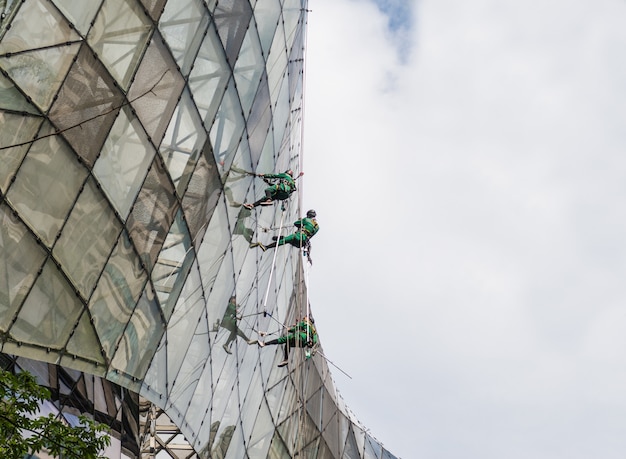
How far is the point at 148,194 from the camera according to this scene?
18344 mm

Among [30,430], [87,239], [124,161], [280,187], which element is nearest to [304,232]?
[280,187]

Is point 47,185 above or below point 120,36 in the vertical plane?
below

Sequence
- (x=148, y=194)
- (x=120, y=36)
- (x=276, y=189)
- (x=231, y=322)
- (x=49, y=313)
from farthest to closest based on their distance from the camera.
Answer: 1. (x=231, y=322)
2. (x=276, y=189)
3. (x=148, y=194)
4. (x=120, y=36)
5. (x=49, y=313)

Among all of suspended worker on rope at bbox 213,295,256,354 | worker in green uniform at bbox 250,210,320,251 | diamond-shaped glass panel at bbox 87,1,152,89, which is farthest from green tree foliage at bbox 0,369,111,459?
worker in green uniform at bbox 250,210,320,251

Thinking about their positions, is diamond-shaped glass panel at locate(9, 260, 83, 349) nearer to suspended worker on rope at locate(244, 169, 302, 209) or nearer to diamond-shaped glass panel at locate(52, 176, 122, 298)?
diamond-shaped glass panel at locate(52, 176, 122, 298)

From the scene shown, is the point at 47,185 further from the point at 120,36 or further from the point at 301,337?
the point at 301,337

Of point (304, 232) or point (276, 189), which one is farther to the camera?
point (304, 232)

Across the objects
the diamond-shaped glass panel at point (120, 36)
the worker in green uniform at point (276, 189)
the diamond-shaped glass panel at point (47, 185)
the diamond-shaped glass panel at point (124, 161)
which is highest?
the worker in green uniform at point (276, 189)

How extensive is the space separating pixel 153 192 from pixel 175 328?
393cm

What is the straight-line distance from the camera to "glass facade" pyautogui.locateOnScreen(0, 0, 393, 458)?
48.7ft

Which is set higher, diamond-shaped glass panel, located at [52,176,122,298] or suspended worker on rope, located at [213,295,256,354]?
suspended worker on rope, located at [213,295,256,354]

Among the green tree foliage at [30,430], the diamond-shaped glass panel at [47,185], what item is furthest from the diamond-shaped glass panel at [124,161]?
the green tree foliage at [30,430]

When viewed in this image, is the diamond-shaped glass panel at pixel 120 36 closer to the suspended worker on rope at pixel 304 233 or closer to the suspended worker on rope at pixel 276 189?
the suspended worker on rope at pixel 276 189

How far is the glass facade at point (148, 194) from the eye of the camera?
14.8 m
